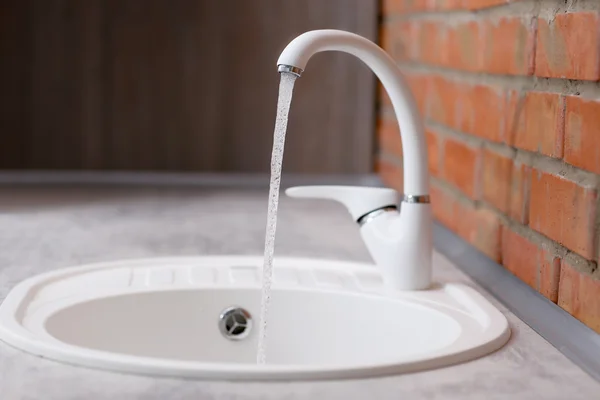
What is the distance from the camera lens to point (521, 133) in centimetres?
112

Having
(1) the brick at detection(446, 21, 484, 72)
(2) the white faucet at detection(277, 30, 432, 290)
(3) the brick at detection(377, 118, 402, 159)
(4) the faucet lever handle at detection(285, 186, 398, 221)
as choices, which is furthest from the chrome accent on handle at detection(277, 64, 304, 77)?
(3) the brick at detection(377, 118, 402, 159)

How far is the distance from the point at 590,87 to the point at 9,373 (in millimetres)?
606

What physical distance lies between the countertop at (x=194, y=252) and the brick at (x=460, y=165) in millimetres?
141

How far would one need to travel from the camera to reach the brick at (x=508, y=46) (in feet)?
3.58

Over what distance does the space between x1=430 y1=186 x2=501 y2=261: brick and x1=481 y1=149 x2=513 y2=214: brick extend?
0.02m

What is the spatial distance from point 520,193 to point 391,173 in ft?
2.96

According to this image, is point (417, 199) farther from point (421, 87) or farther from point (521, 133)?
point (421, 87)

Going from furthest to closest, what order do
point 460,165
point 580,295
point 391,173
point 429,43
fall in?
point 391,173 < point 429,43 < point 460,165 < point 580,295

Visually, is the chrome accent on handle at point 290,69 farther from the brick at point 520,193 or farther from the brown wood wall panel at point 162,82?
the brown wood wall panel at point 162,82

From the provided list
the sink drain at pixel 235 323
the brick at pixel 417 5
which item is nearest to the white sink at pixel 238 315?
the sink drain at pixel 235 323

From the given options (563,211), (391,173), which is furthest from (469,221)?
(391,173)

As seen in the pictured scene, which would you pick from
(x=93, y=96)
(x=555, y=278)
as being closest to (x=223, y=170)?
(x=93, y=96)

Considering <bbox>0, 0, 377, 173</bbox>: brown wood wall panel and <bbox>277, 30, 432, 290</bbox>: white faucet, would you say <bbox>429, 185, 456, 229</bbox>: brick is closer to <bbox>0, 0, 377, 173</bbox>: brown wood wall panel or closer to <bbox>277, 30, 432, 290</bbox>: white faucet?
<bbox>277, 30, 432, 290</bbox>: white faucet

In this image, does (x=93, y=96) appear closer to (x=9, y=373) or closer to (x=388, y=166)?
(x=388, y=166)
